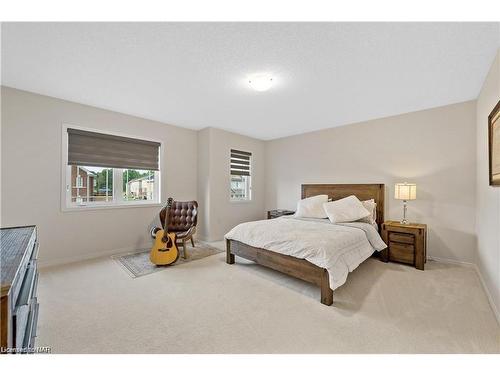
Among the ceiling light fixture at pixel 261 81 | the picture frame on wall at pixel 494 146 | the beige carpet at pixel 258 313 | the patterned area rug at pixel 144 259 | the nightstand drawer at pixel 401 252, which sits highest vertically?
the ceiling light fixture at pixel 261 81

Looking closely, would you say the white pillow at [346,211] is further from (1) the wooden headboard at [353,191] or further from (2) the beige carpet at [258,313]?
(2) the beige carpet at [258,313]

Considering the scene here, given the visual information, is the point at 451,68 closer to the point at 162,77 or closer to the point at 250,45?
the point at 250,45

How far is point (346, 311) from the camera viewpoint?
199cm

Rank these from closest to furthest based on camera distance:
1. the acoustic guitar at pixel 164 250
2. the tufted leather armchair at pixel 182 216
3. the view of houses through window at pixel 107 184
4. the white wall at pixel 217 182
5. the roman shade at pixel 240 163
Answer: the acoustic guitar at pixel 164 250 < the view of houses through window at pixel 107 184 < the tufted leather armchair at pixel 182 216 < the white wall at pixel 217 182 < the roman shade at pixel 240 163

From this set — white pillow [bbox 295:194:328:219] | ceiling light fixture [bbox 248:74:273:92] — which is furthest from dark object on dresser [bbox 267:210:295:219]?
ceiling light fixture [bbox 248:74:273:92]

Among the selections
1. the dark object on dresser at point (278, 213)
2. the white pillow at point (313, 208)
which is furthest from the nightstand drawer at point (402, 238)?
the dark object on dresser at point (278, 213)

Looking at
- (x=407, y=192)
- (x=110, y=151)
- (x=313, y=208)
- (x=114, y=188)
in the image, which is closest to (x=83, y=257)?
(x=114, y=188)

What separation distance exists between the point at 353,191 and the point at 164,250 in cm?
340

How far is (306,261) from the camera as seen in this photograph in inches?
92.0

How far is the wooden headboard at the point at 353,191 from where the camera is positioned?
3.79 meters

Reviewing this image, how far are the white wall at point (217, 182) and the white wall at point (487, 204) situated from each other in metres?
3.90

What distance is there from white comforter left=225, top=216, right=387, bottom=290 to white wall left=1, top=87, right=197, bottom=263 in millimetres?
1998
